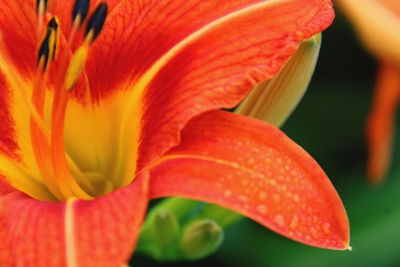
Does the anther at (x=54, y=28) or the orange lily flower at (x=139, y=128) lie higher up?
the anther at (x=54, y=28)

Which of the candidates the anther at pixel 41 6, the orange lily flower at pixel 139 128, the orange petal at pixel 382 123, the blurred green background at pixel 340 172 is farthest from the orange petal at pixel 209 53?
the orange petal at pixel 382 123

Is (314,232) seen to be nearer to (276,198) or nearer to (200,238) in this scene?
(276,198)

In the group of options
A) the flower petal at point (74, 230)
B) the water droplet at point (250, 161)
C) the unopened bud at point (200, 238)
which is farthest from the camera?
the unopened bud at point (200, 238)

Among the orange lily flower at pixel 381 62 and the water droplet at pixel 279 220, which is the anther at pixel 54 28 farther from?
the orange lily flower at pixel 381 62

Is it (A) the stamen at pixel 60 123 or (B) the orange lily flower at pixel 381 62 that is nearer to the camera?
(A) the stamen at pixel 60 123

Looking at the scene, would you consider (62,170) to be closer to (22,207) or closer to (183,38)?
(22,207)

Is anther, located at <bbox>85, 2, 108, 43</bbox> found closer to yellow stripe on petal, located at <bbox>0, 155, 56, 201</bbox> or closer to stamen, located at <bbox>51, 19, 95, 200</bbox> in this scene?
stamen, located at <bbox>51, 19, 95, 200</bbox>

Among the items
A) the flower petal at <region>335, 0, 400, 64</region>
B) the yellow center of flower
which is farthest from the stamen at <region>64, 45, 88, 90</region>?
the flower petal at <region>335, 0, 400, 64</region>
